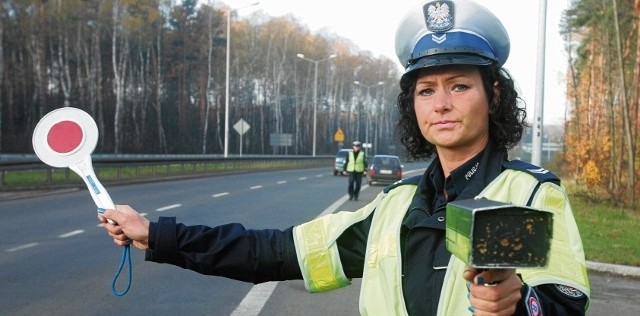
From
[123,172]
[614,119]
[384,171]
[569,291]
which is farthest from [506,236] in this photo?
[384,171]

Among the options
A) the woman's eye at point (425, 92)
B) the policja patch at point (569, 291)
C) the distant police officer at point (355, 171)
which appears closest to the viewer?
the policja patch at point (569, 291)

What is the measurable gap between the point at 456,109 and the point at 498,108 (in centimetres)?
23

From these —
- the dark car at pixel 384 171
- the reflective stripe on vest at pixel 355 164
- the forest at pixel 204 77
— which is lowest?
the dark car at pixel 384 171

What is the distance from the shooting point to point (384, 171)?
111ft

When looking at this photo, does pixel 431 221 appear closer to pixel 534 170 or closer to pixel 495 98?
pixel 534 170

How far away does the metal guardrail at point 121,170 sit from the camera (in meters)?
23.0

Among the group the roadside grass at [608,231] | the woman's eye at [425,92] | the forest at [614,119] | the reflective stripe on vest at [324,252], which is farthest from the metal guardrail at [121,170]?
the woman's eye at [425,92]

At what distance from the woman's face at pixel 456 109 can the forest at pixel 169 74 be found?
42666mm

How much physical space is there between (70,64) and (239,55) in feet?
80.1

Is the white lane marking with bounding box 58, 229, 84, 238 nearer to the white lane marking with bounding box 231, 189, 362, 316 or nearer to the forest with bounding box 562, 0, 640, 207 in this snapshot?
the white lane marking with bounding box 231, 189, 362, 316

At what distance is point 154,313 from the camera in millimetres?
6863

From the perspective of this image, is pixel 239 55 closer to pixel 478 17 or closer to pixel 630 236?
pixel 630 236

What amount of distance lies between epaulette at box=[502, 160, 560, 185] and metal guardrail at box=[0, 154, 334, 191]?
21510mm

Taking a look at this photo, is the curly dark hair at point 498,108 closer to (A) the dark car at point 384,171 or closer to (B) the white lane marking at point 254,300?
(B) the white lane marking at point 254,300
